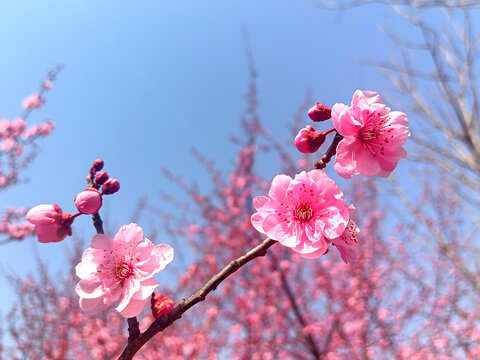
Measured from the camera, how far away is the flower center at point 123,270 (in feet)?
4.32

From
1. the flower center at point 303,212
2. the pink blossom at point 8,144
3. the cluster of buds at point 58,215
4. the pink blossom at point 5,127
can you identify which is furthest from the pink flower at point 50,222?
the pink blossom at point 5,127

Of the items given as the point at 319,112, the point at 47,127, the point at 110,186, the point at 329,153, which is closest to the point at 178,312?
the point at 110,186

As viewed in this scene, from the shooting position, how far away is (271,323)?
5809mm

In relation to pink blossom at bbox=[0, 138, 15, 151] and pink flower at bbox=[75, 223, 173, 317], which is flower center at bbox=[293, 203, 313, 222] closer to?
pink flower at bbox=[75, 223, 173, 317]

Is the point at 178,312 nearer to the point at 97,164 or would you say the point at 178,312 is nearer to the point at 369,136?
the point at 97,164

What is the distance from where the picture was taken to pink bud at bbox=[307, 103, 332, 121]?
127 centimetres

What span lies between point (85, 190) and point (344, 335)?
5.07 meters

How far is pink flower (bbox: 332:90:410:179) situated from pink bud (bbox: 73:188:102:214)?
→ 2.78 feet

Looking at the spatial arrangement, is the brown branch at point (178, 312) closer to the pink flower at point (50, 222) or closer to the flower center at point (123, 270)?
the flower center at point (123, 270)

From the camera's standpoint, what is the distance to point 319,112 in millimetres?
1275

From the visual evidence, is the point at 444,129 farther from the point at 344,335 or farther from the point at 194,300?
the point at 194,300

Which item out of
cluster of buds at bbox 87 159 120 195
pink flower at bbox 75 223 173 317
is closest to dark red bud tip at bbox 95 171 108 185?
cluster of buds at bbox 87 159 120 195

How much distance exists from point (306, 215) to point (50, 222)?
3.08ft

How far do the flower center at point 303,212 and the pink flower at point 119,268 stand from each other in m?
0.50
